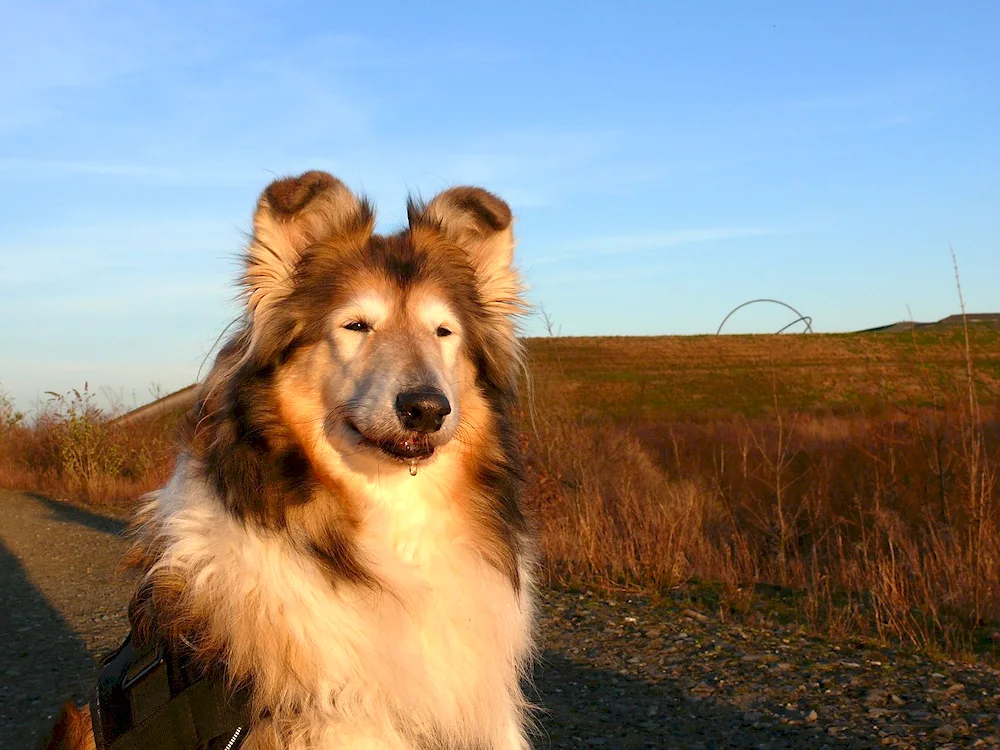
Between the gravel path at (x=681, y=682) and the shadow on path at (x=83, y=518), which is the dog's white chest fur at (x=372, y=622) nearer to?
the gravel path at (x=681, y=682)

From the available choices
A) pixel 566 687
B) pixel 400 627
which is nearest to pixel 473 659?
pixel 400 627

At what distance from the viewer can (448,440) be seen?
3463 millimetres

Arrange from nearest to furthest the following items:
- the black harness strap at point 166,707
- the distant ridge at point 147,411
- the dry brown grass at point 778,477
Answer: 1. the black harness strap at point 166,707
2. the dry brown grass at point 778,477
3. the distant ridge at point 147,411

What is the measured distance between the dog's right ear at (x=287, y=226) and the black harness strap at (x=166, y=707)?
1346 millimetres

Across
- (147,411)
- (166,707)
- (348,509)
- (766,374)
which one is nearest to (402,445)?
(348,509)

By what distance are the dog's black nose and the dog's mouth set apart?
2.0 inches

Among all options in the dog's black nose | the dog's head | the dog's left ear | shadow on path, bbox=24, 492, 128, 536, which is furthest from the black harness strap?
shadow on path, bbox=24, 492, 128, 536

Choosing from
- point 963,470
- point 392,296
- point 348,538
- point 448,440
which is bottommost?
point 963,470

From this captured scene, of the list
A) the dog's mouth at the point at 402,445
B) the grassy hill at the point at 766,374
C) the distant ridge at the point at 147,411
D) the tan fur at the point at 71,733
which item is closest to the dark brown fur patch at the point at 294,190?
the dog's mouth at the point at 402,445

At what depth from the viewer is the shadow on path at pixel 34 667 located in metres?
5.85

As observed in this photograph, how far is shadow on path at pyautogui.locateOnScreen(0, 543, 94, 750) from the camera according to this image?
19.2 feet

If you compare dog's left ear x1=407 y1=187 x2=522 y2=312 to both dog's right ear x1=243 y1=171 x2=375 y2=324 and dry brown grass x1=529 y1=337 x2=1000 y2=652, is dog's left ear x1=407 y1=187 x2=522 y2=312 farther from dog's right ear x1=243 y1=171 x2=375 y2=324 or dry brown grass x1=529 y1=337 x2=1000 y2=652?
dry brown grass x1=529 y1=337 x2=1000 y2=652

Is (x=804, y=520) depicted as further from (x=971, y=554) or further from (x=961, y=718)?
(x=961, y=718)

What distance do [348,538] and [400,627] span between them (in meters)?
0.38
